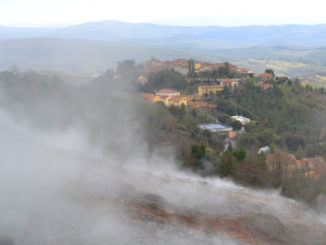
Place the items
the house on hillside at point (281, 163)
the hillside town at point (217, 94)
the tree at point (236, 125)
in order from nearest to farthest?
the house on hillside at point (281, 163) → the hillside town at point (217, 94) → the tree at point (236, 125)

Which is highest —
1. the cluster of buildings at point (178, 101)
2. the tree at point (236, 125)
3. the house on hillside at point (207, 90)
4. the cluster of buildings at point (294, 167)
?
the house on hillside at point (207, 90)

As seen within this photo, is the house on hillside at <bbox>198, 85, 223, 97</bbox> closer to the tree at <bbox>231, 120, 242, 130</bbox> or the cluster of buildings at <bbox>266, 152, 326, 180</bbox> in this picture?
the tree at <bbox>231, 120, 242, 130</bbox>

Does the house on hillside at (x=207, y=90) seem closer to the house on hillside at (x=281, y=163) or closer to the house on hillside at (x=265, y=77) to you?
the house on hillside at (x=265, y=77)

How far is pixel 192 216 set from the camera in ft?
33.5

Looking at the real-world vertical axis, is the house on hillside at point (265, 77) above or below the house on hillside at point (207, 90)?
above

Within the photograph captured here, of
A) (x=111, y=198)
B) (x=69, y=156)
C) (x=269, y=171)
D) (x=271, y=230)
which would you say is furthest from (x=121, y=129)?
(x=271, y=230)

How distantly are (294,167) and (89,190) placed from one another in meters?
11.1

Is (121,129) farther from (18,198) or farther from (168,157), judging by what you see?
(18,198)

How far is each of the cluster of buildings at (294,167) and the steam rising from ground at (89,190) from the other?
360 cm

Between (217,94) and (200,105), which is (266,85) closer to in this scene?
(217,94)

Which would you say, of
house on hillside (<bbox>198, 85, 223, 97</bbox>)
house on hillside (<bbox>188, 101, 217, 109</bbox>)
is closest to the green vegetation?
house on hillside (<bbox>198, 85, 223, 97</bbox>)

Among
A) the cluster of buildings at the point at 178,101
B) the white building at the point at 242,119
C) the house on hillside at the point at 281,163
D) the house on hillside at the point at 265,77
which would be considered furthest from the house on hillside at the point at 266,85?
the house on hillside at the point at 281,163

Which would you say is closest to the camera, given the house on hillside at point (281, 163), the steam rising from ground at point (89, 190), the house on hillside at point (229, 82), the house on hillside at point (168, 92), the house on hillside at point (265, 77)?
the steam rising from ground at point (89, 190)

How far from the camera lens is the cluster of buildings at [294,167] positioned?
1720 cm
